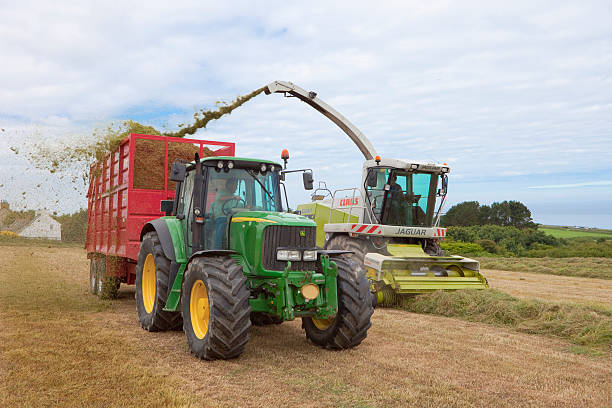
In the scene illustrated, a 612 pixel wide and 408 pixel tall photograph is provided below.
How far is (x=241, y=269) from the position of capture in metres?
5.80

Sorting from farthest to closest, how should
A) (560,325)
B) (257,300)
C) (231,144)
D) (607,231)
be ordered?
(607,231) → (231,144) → (560,325) → (257,300)

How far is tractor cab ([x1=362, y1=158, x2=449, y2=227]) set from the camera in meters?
11.4

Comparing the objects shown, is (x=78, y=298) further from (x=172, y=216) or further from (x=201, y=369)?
(x=201, y=369)

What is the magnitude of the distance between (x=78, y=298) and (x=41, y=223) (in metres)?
→ 48.0

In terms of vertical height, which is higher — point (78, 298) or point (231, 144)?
point (231, 144)

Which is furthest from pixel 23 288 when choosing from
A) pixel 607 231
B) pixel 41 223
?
pixel 41 223

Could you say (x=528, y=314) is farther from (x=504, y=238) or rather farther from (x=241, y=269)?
(x=504, y=238)

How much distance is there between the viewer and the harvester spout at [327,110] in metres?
14.0

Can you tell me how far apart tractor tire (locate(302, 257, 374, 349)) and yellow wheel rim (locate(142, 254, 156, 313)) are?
290 centimetres

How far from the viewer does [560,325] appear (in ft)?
25.2

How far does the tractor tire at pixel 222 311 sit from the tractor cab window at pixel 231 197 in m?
0.69

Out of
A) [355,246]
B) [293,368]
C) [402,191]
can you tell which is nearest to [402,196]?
[402,191]

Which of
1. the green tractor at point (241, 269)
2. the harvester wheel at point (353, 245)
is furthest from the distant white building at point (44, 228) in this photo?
the green tractor at point (241, 269)

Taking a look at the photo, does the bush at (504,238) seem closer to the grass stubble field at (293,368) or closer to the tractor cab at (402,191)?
the tractor cab at (402,191)
